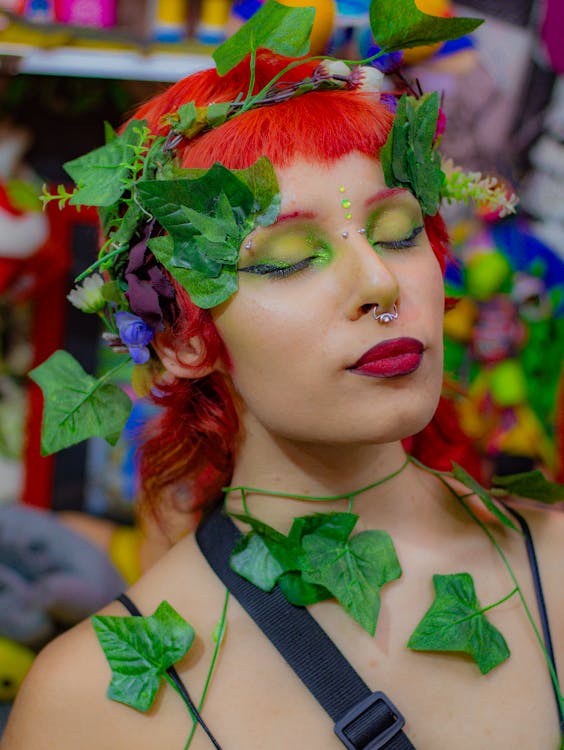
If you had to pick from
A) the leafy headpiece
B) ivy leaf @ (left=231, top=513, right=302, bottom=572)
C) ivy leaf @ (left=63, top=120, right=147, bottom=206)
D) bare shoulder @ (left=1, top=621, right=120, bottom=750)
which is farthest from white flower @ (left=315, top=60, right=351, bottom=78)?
bare shoulder @ (left=1, top=621, right=120, bottom=750)

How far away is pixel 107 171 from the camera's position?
1.30m

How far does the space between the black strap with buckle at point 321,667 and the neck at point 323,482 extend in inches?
2.9

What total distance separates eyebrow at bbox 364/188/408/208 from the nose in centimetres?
6

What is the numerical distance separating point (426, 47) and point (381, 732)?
4.55ft

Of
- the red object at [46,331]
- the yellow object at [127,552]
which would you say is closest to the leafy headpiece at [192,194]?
the yellow object at [127,552]

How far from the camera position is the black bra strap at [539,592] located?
4.20 feet

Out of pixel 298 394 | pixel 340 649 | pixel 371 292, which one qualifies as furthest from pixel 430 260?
pixel 340 649

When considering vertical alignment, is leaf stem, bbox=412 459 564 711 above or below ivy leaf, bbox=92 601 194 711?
above

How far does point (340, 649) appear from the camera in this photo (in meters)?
1.26

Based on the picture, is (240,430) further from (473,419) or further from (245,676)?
(473,419)

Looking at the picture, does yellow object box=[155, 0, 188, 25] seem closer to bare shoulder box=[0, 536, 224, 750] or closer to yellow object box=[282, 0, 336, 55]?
yellow object box=[282, 0, 336, 55]

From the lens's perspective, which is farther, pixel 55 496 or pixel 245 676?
pixel 55 496

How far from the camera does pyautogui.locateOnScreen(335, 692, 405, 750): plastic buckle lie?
117 cm

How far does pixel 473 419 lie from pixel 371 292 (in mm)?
1229
